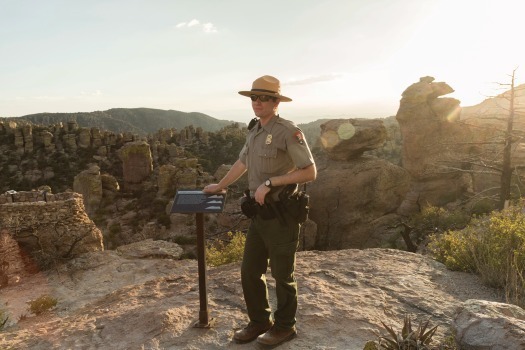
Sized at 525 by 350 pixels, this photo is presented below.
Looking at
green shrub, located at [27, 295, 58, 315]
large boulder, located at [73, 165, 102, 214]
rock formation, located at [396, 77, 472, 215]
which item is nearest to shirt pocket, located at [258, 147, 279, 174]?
green shrub, located at [27, 295, 58, 315]

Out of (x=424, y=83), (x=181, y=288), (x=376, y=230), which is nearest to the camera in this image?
(x=181, y=288)

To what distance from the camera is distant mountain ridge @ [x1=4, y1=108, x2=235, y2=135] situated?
142 metres

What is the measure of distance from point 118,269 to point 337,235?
11101 millimetres

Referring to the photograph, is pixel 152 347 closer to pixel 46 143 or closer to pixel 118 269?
pixel 118 269

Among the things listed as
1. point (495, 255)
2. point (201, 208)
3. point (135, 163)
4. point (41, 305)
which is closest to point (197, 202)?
point (201, 208)

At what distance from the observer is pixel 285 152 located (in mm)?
3629

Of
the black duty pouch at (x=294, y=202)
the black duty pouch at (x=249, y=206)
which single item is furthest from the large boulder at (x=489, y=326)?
the black duty pouch at (x=249, y=206)

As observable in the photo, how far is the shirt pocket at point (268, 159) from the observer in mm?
3611

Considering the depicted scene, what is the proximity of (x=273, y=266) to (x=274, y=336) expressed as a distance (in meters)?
0.76

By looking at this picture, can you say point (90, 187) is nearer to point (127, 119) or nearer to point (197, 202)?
point (197, 202)

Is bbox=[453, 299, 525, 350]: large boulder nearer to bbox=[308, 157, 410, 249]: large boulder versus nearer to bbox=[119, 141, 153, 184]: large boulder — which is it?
bbox=[308, 157, 410, 249]: large boulder

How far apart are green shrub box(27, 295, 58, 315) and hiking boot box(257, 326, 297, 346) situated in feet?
26.2

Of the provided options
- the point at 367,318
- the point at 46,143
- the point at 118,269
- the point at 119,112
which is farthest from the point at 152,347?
the point at 119,112

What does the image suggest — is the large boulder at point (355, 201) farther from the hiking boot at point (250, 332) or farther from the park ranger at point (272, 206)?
the park ranger at point (272, 206)
